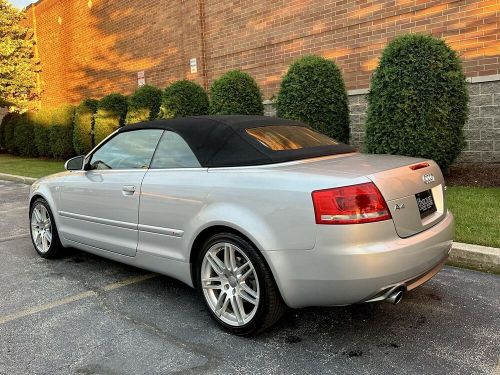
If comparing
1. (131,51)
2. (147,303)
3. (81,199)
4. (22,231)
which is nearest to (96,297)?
(147,303)

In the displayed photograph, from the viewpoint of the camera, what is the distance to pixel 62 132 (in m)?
16.1

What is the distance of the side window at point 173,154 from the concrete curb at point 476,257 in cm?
269

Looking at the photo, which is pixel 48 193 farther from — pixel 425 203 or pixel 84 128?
pixel 84 128

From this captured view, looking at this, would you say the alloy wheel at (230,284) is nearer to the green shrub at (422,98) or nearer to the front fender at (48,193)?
the front fender at (48,193)

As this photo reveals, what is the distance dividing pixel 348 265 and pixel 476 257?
2.29 meters

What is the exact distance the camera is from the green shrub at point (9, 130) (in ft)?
66.5

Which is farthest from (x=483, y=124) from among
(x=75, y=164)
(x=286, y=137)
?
(x=75, y=164)

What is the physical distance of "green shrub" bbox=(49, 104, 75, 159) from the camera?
16.1 m

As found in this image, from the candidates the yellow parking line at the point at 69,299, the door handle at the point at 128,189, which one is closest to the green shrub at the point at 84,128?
the yellow parking line at the point at 69,299

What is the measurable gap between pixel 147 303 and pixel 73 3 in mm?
19286

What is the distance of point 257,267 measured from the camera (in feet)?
9.96

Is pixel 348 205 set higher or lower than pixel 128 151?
lower

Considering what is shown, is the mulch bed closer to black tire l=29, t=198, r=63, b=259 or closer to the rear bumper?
the rear bumper

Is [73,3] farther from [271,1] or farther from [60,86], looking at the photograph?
[271,1]
